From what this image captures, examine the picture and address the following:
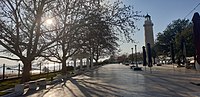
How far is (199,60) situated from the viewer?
48.4 feet

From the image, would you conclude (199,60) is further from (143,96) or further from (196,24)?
Result: (143,96)

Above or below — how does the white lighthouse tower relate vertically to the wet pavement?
above

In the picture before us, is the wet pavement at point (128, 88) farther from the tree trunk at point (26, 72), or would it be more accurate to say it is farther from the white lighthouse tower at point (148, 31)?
the white lighthouse tower at point (148, 31)

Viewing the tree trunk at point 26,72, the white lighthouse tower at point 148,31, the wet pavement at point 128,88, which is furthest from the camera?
the white lighthouse tower at point 148,31

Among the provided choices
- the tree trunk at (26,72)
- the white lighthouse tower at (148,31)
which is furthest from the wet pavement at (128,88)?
the white lighthouse tower at (148,31)

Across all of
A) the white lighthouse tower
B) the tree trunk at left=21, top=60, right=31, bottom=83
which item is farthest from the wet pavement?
the white lighthouse tower

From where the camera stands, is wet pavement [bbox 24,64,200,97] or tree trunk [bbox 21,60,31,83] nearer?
wet pavement [bbox 24,64,200,97]

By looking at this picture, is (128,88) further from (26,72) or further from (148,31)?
(148,31)

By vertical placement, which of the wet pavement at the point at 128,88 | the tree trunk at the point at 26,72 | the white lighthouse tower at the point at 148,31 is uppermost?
the white lighthouse tower at the point at 148,31

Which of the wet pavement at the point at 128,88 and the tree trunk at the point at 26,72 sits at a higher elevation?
the tree trunk at the point at 26,72

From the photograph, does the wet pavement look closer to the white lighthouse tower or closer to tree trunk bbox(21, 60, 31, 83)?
tree trunk bbox(21, 60, 31, 83)

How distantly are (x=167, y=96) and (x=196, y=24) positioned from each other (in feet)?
18.6

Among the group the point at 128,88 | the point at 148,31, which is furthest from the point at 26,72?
the point at 148,31

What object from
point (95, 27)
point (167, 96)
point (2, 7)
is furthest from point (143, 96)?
point (2, 7)
